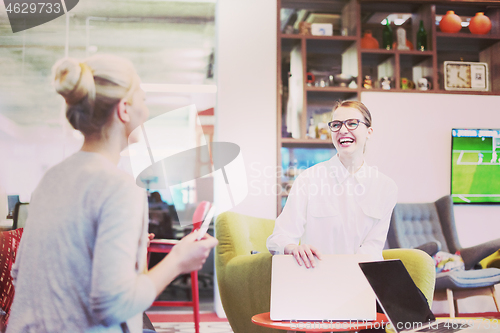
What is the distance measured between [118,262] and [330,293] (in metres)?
0.70

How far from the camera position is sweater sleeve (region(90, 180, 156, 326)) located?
749 millimetres

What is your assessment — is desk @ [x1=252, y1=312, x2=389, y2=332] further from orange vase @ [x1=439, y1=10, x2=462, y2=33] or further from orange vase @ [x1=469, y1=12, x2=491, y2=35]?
orange vase @ [x1=469, y1=12, x2=491, y2=35]

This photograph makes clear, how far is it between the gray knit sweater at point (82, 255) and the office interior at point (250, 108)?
3.07 m

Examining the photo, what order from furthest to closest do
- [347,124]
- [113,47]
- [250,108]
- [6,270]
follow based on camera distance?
[113,47], [250,108], [347,124], [6,270]

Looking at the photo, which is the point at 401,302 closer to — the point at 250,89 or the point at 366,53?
the point at 250,89

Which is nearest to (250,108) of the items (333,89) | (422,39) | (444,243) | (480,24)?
(333,89)

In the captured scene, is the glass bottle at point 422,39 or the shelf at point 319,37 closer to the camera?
the shelf at point 319,37

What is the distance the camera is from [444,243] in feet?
12.3

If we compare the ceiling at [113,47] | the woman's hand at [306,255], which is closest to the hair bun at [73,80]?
the woman's hand at [306,255]

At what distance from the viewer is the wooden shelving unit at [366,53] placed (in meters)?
4.05

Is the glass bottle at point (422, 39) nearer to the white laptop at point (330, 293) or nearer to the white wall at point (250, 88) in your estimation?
the white wall at point (250, 88)

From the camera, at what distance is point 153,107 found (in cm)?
435

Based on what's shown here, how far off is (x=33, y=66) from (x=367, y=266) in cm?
370

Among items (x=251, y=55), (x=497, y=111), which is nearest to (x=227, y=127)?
(x=251, y=55)
